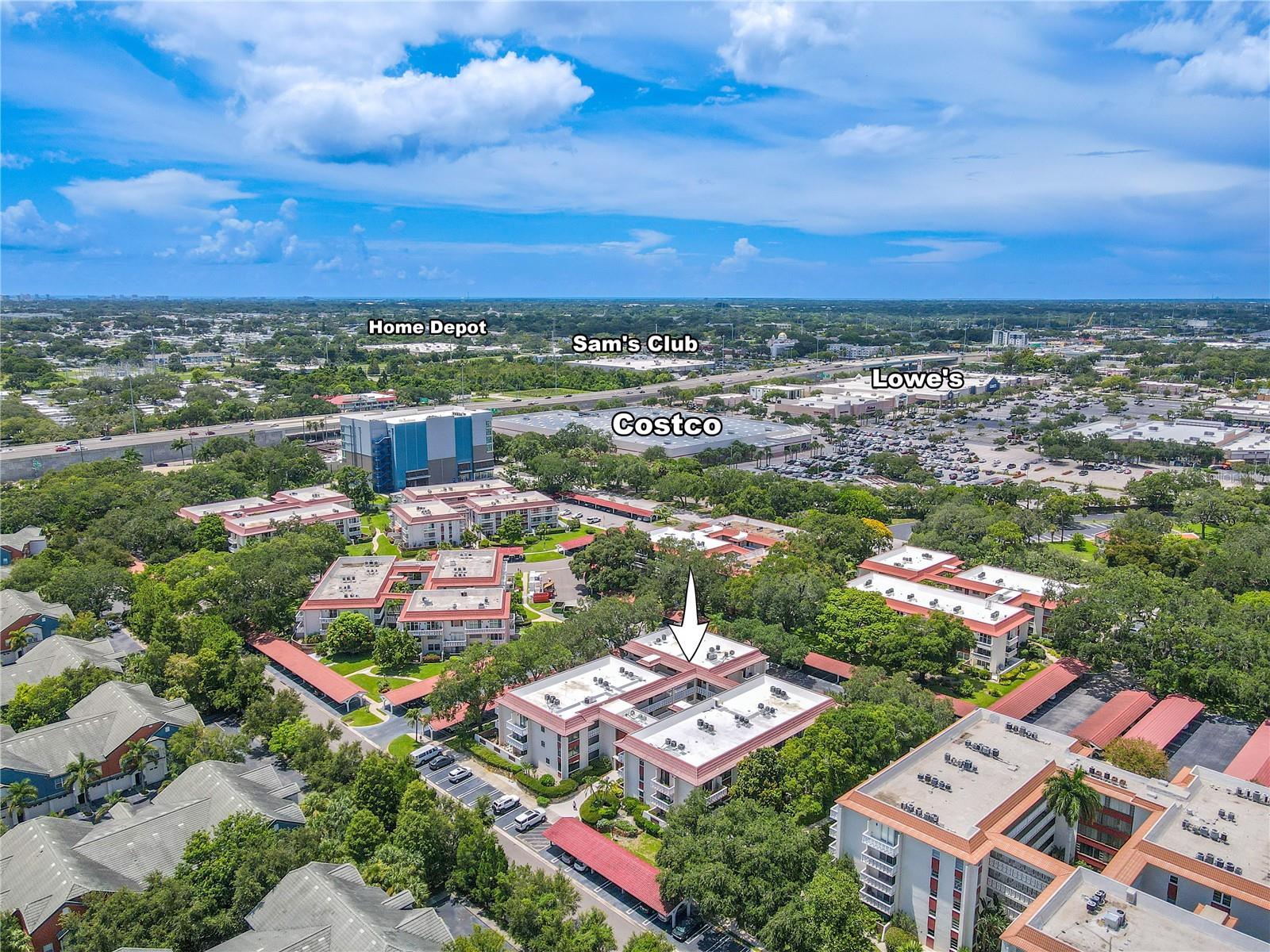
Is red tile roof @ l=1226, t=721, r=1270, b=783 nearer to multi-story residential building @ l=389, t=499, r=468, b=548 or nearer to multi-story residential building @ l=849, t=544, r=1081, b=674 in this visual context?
multi-story residential building @ l=849, t=544, r=1081, b=674

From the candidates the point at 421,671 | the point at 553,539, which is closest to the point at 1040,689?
the point at 421,671

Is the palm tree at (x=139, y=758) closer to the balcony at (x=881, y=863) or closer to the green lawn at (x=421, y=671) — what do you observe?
the green lawn at (x=421, y=671)

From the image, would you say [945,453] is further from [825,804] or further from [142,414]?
[142,414]

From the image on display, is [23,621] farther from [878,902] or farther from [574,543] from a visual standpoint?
[878,902]

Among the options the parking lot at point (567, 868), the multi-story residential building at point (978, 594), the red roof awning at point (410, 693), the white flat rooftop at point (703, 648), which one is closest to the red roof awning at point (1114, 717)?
the multi-story residential building at point (978, 594)

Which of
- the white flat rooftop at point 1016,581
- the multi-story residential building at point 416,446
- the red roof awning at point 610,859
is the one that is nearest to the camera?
the red roof awning at point 610,859

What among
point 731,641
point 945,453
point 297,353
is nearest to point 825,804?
point 731,641
